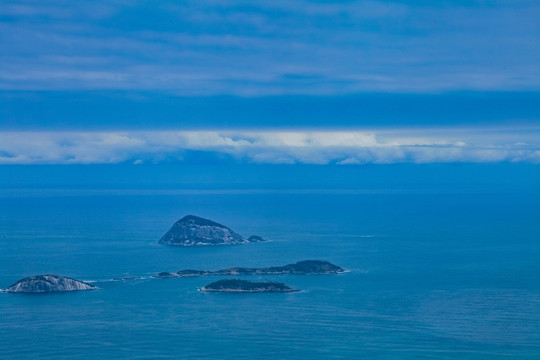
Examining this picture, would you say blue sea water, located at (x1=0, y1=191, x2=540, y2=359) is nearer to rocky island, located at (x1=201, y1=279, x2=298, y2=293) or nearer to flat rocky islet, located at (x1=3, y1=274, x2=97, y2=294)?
flat rocky islet, located at (x1=3, y1=274, x2=97, y2=294)

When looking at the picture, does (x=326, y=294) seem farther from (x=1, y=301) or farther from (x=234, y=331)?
(x=1, y=301)

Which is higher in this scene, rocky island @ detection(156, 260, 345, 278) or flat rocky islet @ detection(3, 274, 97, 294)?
rocky island @ detection(156, 260, 345, 278)

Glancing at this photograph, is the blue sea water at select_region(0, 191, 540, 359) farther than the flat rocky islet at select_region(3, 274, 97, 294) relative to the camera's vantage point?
No

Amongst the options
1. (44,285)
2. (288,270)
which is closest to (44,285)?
(44,285)

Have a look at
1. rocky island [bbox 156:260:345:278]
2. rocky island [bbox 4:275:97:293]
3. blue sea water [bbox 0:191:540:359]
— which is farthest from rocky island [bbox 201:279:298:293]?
rocky island [bbox 4:275:97:293]

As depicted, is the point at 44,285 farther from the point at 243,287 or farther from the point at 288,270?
the point at 288,270
